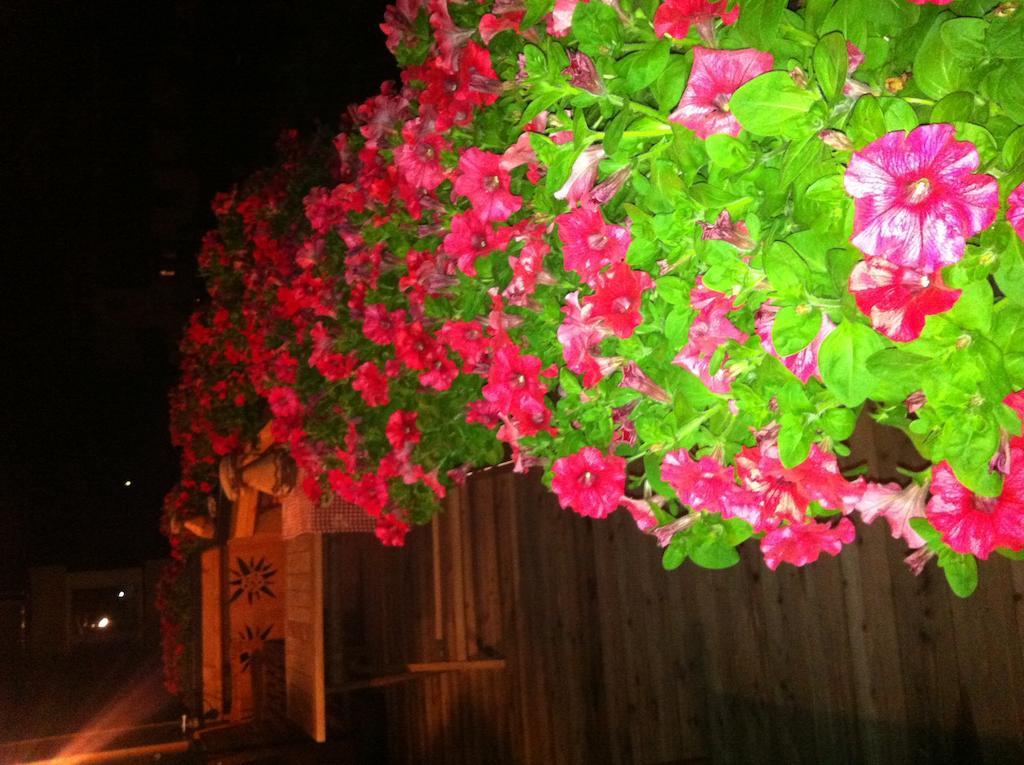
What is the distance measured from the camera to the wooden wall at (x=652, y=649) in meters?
2.34

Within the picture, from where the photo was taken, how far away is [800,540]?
60.4 inches

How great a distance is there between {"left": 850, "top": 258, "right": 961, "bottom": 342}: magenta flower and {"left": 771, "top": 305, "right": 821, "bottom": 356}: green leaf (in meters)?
0.10

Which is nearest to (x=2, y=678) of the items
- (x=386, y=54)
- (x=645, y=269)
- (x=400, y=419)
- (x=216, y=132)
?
(x=216, y=132)

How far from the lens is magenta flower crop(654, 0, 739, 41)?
3.59 feet

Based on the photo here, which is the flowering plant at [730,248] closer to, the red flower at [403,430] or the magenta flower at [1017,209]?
the magenta flower at [1017,209]

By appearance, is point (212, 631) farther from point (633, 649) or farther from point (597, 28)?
point (597, 28)

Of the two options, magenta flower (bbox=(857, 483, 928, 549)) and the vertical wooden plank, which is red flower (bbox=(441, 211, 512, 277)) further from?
the vertical wooden plank

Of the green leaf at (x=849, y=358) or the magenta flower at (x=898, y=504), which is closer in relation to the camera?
the green leaf at (x=849, y=358)

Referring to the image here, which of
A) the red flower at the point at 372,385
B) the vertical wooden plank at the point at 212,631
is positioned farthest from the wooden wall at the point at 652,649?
the vertical wooden plank at the point at 212,631

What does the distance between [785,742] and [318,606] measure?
127 inches

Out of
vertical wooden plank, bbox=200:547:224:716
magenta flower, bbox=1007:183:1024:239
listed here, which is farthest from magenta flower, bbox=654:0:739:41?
vertical wooden plank, bbox=200:547:224:716

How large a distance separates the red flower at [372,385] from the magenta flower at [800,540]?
161 cm

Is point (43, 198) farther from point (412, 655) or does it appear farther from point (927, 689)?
point (927, 689)

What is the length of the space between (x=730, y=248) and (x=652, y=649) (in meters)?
2.71
